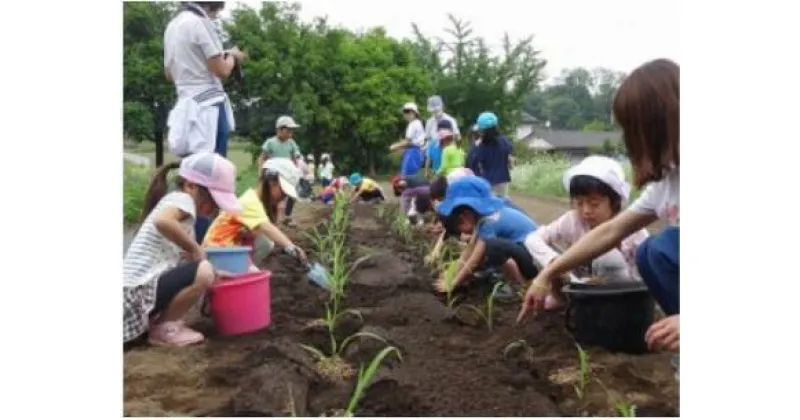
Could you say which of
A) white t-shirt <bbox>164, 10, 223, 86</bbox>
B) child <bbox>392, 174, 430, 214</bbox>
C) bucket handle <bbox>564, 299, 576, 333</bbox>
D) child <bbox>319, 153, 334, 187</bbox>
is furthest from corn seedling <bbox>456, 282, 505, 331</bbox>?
child <bbox>392, 174, 430, 214</bbox>

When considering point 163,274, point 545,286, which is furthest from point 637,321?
point 163,274

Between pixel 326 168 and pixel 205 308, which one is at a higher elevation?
pixel 326 168

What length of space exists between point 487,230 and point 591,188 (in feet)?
2.61

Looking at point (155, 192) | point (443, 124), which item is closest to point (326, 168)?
point (443, 124)

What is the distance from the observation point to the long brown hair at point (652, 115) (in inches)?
79.9

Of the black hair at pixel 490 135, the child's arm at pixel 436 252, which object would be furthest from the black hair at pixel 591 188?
the black hair at pixel 490 135

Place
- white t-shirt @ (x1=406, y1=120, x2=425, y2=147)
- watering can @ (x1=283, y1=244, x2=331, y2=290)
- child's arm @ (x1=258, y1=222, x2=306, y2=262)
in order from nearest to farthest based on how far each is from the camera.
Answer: child's arm @ (x1=258, y1=222, x2=306, y2=262)
watering can @ (x1=283, y1=244, x2=331, y2=290)
white t-shirt @ (x1=406, y1=120, x2=425, y2=147)

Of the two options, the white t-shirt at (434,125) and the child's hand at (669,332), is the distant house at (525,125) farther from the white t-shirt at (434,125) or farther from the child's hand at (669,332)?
the child's hand at (669,332)

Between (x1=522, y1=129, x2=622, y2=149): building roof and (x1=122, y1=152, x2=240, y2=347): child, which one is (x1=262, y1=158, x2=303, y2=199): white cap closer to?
(x1=122, y1=152, x2=240, y2=347): child

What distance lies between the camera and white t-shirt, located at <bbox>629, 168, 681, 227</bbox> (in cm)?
211

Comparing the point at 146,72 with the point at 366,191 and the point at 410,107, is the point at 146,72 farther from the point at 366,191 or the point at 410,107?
the point at 366,191

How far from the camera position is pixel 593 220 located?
2758mm

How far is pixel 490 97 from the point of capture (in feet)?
15.2

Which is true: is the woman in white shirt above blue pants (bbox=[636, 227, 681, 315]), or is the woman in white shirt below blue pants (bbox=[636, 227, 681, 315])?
above
